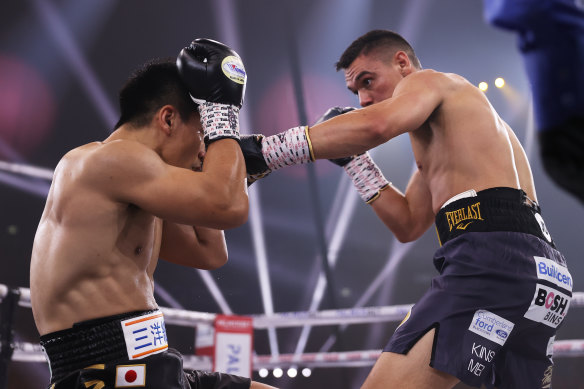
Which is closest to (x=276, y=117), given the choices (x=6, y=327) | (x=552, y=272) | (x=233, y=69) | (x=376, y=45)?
(x=376, y=45)

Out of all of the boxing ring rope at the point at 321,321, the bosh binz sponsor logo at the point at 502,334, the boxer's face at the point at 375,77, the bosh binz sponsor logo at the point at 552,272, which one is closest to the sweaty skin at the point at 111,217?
the bosh binz sponsor logo at the point at 502,334

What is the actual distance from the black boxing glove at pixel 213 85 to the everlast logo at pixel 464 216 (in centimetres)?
76

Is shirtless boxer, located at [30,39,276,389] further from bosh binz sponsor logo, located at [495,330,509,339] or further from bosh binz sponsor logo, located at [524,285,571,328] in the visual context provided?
bosh binz sponsor logo, located at [524,285,571,328]

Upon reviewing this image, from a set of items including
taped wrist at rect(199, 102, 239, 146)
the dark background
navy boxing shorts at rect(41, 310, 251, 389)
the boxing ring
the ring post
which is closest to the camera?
navy boxing shorts at rect(41, 310, 251, 389)

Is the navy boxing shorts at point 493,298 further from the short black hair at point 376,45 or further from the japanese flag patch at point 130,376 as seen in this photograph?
the short black hair at point 376,45

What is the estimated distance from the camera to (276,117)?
20.4 feet

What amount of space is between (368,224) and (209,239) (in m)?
4.81

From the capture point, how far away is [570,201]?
6469 millimetres

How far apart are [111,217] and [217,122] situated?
406 millimetres

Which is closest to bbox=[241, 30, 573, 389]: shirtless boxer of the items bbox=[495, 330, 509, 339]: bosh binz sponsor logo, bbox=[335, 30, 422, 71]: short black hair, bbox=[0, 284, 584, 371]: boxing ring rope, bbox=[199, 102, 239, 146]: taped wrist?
bbox=[495, 330, 509, 339]: bosh binz sponsor logo

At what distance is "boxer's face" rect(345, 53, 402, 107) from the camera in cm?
239

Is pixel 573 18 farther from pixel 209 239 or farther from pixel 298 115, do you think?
pixel 298 115

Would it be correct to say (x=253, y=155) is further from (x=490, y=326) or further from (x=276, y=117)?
(x=276, y=117)

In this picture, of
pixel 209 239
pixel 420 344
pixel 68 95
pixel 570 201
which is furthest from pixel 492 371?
pixel 570 201
